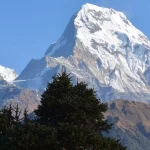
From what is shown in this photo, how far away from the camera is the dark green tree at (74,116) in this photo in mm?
48156

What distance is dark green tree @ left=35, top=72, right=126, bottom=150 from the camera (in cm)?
4816

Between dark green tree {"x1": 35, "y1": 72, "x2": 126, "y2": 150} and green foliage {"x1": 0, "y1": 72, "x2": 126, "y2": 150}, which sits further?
dark green tree {"x1": 35, "y1": 72, "x2": 126, "y2": 150}

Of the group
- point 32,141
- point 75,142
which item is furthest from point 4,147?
point 75,142

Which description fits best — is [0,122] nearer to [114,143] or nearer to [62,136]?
[62,136]

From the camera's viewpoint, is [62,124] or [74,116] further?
Result: [74,116]

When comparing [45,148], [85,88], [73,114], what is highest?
[85,88]

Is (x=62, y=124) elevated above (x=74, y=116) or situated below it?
below

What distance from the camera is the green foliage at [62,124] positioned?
47.2 metres

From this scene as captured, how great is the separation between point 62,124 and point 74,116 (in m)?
4.17

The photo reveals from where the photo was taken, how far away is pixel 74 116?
53031 millimetres

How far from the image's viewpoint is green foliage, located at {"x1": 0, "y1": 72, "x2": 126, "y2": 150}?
47250 mm

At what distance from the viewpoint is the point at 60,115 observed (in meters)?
54.4

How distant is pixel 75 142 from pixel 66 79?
42.5 feet

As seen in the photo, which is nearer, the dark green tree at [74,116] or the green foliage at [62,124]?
the green foliage at [62,124]
